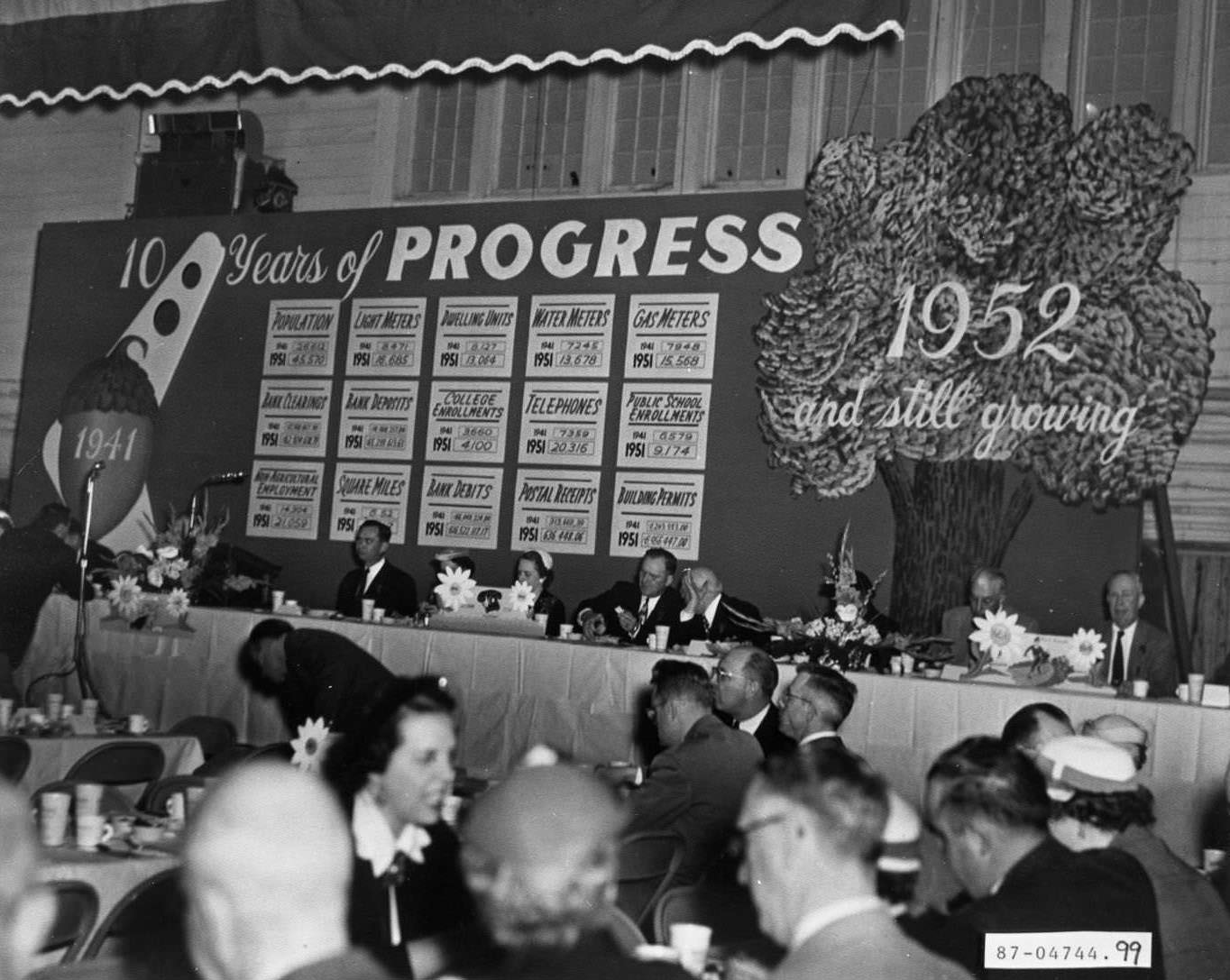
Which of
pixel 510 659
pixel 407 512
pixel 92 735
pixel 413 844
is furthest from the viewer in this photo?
pixel 407 512

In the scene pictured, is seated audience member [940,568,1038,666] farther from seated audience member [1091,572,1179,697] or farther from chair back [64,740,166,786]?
chair back [64,740,166,786]

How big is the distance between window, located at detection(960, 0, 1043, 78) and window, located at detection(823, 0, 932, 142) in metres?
0.29

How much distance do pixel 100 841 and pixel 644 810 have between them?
166cm

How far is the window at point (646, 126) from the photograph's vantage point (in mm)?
12648

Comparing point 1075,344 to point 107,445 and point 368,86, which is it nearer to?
point 368,86

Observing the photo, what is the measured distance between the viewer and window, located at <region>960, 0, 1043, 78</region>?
1127 cm

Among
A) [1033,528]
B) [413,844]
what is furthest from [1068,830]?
[1033,528]

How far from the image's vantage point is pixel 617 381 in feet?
39.1

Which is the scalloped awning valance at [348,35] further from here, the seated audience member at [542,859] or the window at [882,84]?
the window at [882,84]

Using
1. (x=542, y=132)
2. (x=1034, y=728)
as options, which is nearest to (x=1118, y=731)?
(x=1034, y=728)

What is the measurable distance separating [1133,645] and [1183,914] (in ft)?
18.7

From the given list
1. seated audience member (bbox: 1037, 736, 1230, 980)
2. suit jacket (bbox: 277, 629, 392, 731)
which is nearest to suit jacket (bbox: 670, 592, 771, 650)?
suit jacket (bbox: 277, 629, 392, 731)

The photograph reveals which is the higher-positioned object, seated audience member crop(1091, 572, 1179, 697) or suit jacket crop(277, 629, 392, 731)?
seated audience member crop(1091, 572, 1179, 697)

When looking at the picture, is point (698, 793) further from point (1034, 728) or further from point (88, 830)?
point (88, 830)
